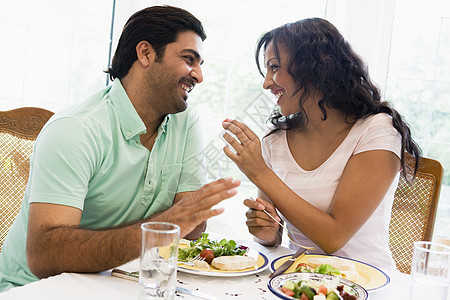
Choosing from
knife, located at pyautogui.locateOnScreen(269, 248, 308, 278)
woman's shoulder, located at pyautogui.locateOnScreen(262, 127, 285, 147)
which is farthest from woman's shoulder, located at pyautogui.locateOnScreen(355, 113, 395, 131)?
knife, located at pyautogui.locateOnScreen(269, 248, 308, 278)

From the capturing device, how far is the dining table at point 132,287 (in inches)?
39.7

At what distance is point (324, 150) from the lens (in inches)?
71.3

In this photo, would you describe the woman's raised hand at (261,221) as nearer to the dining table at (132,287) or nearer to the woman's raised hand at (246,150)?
the woman's raised hand at (246,150)

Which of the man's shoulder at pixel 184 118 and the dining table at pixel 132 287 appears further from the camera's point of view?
the man's shoulder at pixel 184 118

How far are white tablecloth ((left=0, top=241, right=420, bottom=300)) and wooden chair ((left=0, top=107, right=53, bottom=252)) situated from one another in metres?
0.87

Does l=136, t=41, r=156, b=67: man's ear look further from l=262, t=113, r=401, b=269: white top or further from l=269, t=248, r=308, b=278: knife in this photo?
l=269, t=248, r=308, b=278: knife

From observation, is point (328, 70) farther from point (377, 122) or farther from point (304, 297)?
point (304, 297)

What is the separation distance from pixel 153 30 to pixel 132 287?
38.8 inches

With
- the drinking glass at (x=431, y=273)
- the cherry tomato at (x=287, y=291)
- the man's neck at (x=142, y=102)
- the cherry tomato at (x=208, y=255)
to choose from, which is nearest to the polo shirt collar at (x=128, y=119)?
the man's neck at (x=142, y=102)

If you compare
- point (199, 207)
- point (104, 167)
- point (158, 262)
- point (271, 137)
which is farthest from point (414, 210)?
point (158, 262)

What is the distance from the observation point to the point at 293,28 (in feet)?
6.00

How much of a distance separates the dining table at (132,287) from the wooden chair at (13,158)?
84cm

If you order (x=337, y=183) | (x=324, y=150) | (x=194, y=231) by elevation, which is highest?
(x=324, y=150)

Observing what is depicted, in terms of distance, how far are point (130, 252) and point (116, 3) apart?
197 cm
